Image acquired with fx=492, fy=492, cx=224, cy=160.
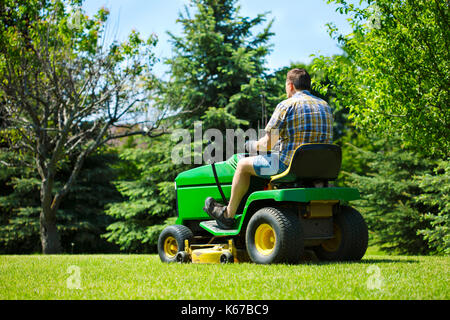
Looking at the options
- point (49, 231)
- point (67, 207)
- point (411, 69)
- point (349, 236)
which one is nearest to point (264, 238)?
point (349, 236)

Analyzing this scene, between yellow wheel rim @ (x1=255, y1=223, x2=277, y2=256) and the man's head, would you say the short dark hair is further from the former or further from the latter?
yellow wheel rim @ (x1=255, y1=223, x2=277, y2=256)

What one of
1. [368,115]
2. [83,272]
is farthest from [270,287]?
[368,115]

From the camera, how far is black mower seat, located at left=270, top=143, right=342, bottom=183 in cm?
479

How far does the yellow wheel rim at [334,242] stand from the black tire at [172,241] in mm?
1680

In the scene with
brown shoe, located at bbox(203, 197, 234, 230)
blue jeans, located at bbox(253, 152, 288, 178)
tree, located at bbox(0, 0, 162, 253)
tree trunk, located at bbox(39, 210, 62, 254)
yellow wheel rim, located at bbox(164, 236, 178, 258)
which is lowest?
tree trunk, located at bbox(39, 210, 62, 254)

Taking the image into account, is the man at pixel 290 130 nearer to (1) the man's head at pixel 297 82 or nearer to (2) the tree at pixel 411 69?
(1) the man's head at pixel 297 82

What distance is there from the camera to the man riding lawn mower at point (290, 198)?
481 cm

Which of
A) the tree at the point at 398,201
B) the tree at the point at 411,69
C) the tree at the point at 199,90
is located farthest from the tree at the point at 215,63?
the tree at the point at 411,69

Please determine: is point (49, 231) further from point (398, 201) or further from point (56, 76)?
point (398, 201)

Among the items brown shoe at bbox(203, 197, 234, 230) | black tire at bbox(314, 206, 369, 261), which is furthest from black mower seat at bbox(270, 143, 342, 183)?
brown shoe at bbox(203, 197, 234, 230)

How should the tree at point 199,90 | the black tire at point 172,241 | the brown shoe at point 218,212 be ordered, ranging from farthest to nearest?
the tree at point 199,90, the black tire at point 172,241, the brown shoe at point 218,212

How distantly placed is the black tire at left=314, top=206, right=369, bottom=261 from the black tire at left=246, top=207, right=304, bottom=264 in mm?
621
